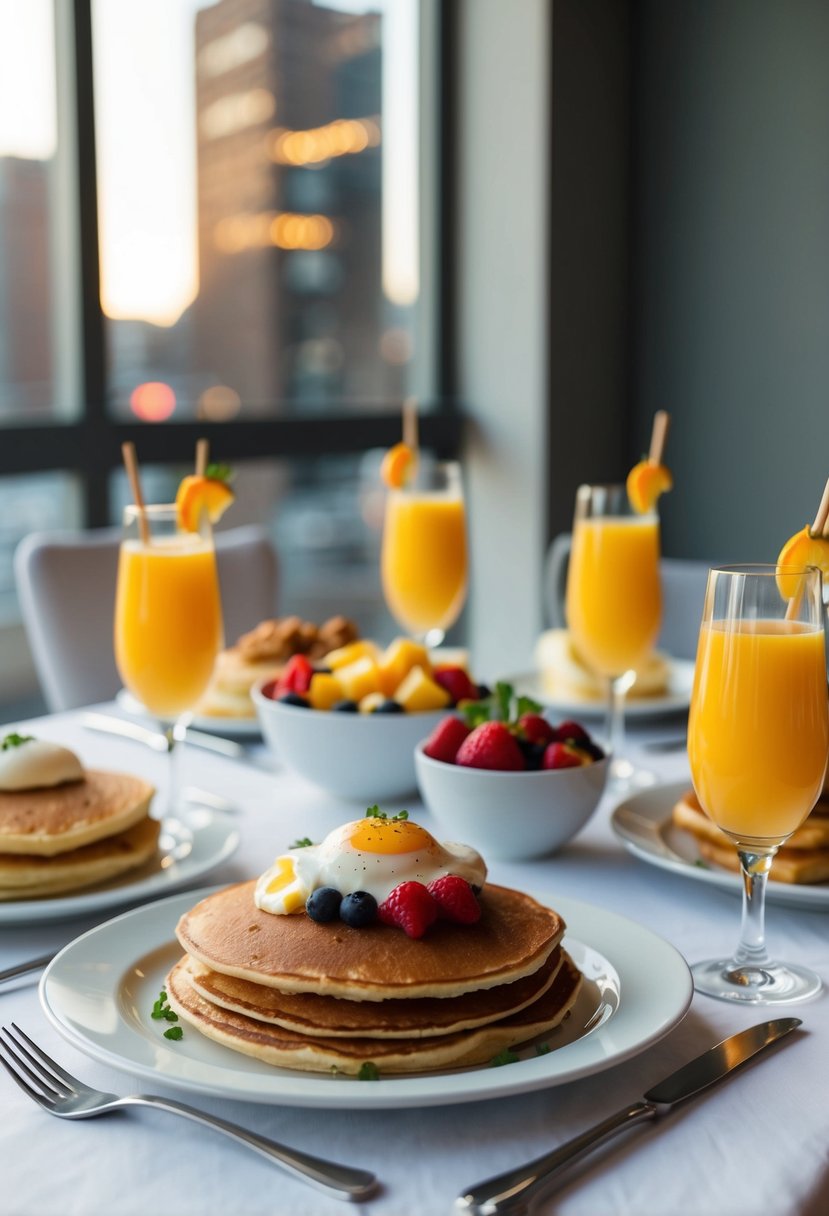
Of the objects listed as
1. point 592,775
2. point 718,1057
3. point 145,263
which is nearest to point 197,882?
point 592,775

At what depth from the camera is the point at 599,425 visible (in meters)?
4.16

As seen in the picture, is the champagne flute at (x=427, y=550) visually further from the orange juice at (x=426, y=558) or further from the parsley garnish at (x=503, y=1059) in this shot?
the parsley garnish at (x=503, y=1059)

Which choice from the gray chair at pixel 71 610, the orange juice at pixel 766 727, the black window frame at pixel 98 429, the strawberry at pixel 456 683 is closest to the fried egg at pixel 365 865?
the orange juice at pixel 766 727

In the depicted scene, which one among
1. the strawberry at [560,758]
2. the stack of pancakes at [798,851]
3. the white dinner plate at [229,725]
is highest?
the strawberry at [560,758]

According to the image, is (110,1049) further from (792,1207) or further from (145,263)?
(145,263)

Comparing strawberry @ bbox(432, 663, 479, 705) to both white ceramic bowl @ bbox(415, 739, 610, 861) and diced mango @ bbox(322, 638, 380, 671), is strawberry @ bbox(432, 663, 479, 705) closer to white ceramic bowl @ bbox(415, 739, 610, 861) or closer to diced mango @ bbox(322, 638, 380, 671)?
diced mango @ bbox(322, 638, 380, 671)

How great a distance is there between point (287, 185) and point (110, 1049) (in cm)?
331

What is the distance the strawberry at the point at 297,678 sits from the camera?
147 centimetres

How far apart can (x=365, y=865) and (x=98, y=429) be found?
2.40 m

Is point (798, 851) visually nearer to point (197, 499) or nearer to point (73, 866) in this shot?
point (73, 866)

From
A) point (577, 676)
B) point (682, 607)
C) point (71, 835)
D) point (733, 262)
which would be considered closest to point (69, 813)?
point (71, 835)

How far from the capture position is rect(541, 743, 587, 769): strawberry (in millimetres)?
1194

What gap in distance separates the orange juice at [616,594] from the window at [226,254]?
5.51ft

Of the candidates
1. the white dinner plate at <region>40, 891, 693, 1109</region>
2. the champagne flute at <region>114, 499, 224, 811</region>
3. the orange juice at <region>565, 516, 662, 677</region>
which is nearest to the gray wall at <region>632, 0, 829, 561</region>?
the orange juice at <region>565, 516, 662, 677</region>
